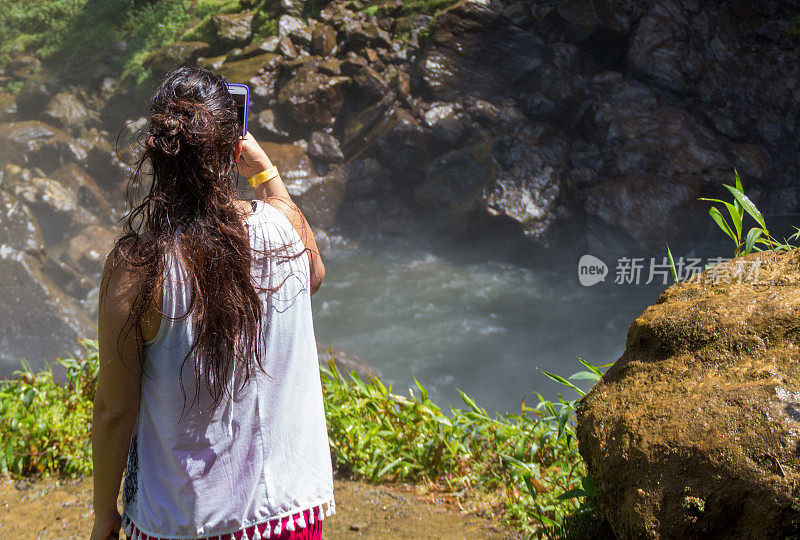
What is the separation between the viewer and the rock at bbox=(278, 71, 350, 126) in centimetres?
1049

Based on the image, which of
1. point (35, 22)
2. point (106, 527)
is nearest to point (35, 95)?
point (35, 22)

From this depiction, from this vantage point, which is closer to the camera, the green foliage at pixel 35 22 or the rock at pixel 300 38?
the rock at pixel 300 38

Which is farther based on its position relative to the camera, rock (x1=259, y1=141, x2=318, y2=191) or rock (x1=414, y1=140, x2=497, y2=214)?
rock (x1=259, y1=141, x2=318, y2=191)

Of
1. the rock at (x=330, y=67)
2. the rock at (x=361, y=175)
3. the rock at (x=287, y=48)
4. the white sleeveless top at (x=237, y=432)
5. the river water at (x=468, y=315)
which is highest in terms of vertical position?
the rock at (x=287, y=48)

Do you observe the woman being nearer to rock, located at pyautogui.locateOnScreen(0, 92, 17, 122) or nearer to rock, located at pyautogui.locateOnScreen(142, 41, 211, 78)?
rock, located at pyautogui.locateOnScreen(142, 41, 211, 78)

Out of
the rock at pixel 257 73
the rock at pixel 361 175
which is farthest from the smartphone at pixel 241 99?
A: the rock at pixel 257 73

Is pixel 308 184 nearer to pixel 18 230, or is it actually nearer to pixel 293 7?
pixel 293 7

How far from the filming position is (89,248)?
9953 millimetres

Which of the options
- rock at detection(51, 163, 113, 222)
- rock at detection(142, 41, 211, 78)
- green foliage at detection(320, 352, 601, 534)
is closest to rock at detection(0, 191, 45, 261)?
rock at detection(51, 163, 113, 222)

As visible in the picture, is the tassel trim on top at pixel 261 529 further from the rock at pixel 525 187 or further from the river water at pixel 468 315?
the rock at pixel 525 187

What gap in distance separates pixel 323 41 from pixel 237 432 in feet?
35.3

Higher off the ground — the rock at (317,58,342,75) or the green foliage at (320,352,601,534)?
the rock at (317,58,342,75)

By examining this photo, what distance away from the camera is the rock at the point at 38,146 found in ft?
34.3
